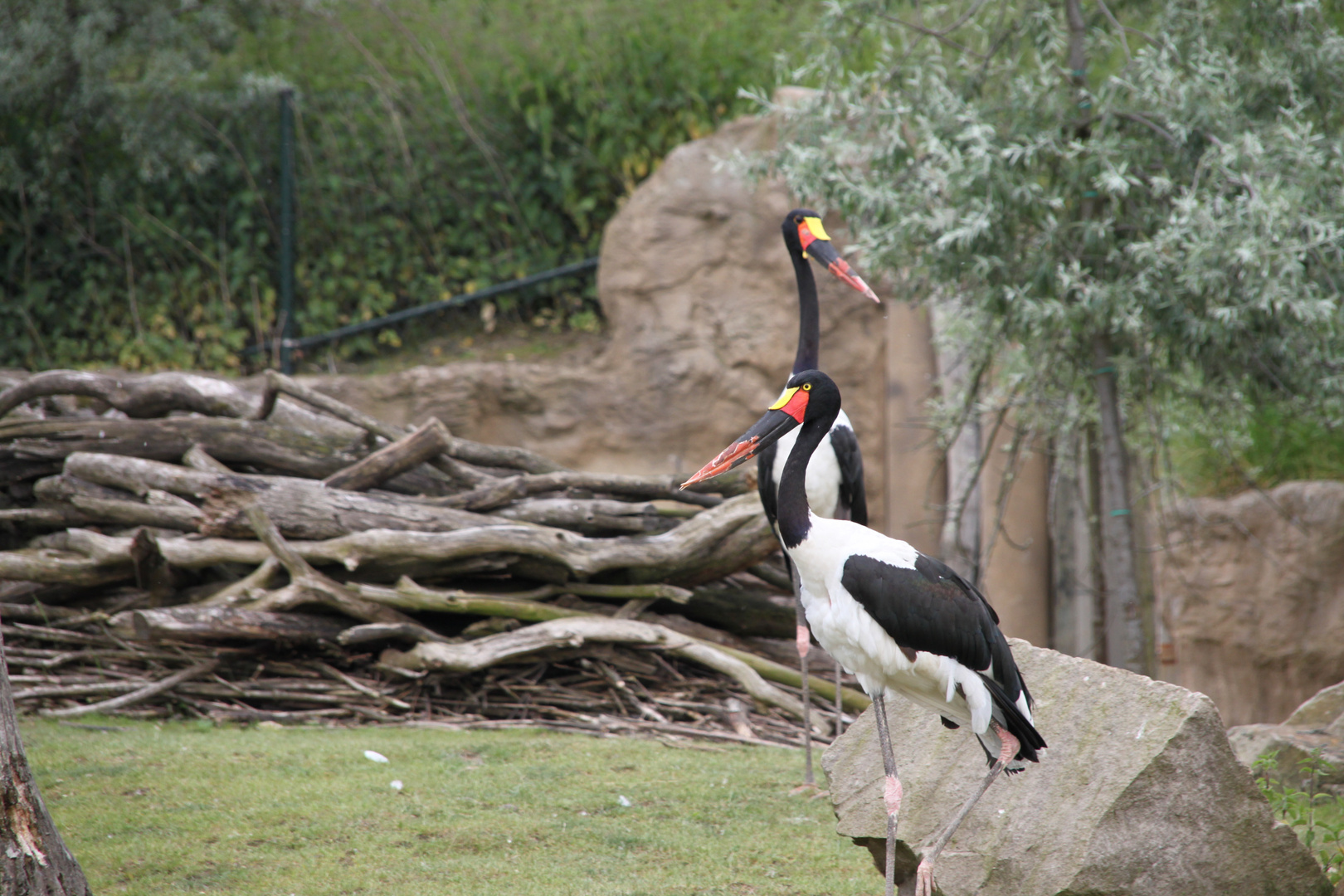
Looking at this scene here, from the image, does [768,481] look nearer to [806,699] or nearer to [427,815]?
[806,699]

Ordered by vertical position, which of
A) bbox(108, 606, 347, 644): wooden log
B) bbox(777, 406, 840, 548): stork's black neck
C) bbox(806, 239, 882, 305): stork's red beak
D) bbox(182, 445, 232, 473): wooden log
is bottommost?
bbox(108, 606, 347, 644): wooden log

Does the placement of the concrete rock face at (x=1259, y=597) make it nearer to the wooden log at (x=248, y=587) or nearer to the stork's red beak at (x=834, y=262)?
the stork's red beak at (x=834, y=262)

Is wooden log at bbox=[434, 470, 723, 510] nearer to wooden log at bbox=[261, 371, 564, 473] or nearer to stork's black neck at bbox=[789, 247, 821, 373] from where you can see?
wooden log at bbox=[261, 371, 564, 473]

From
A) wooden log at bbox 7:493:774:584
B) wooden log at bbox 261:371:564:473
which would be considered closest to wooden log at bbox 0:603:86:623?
wooden log at bbox 7:493:774:584

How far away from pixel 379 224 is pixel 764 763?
547 cm

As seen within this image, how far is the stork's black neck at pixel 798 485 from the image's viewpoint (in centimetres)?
314

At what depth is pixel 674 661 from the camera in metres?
5.82

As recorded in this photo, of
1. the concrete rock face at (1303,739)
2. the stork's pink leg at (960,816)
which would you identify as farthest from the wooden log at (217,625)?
the concrete rock face at (1303,739)

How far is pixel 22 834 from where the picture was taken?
2.70m

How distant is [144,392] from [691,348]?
3.44m

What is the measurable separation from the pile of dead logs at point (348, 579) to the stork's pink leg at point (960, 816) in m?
2.32

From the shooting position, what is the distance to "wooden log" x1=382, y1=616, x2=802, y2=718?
534 cm

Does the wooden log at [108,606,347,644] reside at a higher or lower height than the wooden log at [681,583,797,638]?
higher

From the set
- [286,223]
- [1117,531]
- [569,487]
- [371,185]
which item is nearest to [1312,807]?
[1117,531]
